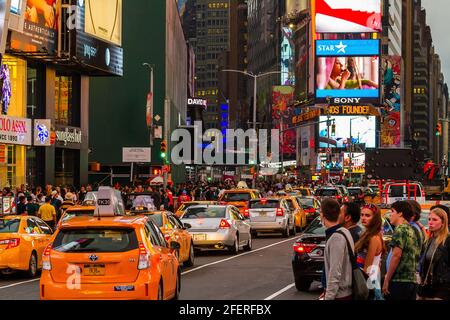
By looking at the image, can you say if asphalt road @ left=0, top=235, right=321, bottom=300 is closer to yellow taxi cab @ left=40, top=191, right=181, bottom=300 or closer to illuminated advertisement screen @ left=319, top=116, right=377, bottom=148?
yellow taxi cab @ left=40, top=191, right=181, bottom=300

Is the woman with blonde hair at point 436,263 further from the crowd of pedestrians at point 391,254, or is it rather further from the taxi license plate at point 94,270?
the taxi license plate at point 94,270

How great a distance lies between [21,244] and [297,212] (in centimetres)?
1857

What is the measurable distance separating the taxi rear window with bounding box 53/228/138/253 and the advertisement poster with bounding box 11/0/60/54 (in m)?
35.1

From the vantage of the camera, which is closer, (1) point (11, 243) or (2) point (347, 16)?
(1) point (11, 243)

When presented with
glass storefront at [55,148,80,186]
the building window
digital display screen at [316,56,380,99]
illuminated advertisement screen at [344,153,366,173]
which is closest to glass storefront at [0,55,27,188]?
the building window

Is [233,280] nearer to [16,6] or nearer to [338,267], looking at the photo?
[338,267]

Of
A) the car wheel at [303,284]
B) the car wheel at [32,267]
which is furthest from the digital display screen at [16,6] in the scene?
the car wheel at [303,284]

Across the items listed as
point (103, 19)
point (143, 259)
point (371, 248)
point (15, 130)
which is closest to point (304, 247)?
point (143, 259)

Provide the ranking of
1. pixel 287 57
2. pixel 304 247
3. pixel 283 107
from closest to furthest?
1. pixel 304 247
2. pixel 283 107
3. pixel 287 57

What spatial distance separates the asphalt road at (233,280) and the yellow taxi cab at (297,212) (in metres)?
9.91

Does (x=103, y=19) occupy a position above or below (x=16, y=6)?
above

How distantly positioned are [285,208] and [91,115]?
4388cm

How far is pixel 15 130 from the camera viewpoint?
47.8 m

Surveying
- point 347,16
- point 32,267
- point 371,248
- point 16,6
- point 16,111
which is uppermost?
point 347,16
